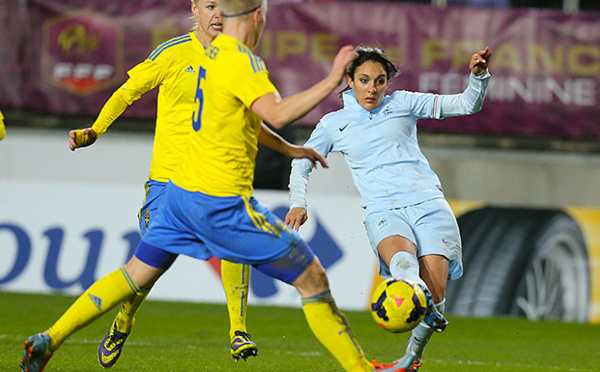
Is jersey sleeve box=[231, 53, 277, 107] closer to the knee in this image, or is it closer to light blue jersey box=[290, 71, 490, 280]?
the knee

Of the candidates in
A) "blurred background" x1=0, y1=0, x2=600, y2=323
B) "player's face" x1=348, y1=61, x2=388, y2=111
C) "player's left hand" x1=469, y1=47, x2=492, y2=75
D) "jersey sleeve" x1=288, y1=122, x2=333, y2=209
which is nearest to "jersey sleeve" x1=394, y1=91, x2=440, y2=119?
"player's face" x1=348, y1=61, x2=388, y2=111

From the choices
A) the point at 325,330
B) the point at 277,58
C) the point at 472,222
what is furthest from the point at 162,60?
the point at 277,58

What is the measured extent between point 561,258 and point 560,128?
412 cm

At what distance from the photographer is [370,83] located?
6117 mm

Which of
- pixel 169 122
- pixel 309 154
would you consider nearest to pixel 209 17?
pixel 169 122

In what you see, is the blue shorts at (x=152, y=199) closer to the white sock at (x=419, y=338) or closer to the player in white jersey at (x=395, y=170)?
the player in white jersey at (x=395, y=170)

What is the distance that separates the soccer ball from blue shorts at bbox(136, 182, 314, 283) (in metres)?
0.75

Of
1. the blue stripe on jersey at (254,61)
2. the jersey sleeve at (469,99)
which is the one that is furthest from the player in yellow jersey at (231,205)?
the jersey sleeve at (469,99)

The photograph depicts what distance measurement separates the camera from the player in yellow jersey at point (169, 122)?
606 cm

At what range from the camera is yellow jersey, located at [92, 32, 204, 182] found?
6.13 metres

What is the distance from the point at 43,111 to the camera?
15.1 meters

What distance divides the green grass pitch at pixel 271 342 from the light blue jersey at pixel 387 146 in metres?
1.35

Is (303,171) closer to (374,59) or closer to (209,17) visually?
(374,59)

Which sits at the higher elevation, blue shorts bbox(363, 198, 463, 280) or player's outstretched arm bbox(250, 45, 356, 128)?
player's outstretched arm bbox(250, 45, 356, 128)
